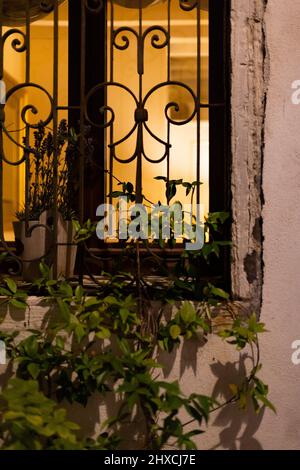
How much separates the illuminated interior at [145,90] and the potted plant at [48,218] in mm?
886

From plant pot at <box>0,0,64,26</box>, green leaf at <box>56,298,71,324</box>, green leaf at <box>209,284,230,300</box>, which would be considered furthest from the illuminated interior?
green leaf at <box>56,298,71,324</box>

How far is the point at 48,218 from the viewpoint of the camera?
2.35 meters

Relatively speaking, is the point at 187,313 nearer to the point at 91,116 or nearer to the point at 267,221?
the point at 267,221

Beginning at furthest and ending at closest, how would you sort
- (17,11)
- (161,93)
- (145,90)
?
(161,93)
(145,90)
(17,11)

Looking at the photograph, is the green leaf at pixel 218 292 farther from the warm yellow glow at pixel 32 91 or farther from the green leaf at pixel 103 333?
the warm yellow glow at pixel 32 91

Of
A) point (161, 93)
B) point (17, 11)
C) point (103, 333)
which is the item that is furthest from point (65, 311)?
point (161, 93)

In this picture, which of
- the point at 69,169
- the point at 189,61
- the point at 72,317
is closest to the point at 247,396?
the point at 72,317

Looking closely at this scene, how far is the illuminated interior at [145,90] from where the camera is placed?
3.45 metres

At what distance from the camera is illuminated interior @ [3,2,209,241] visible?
345 centimetres

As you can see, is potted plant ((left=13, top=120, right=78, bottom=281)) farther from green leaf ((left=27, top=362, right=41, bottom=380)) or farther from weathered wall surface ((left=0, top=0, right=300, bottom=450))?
green leaf ((left=27, top=362, right=41, bottom=380))

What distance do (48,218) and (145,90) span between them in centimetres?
144

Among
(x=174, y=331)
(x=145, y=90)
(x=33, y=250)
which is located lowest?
(x=174, y=331)
